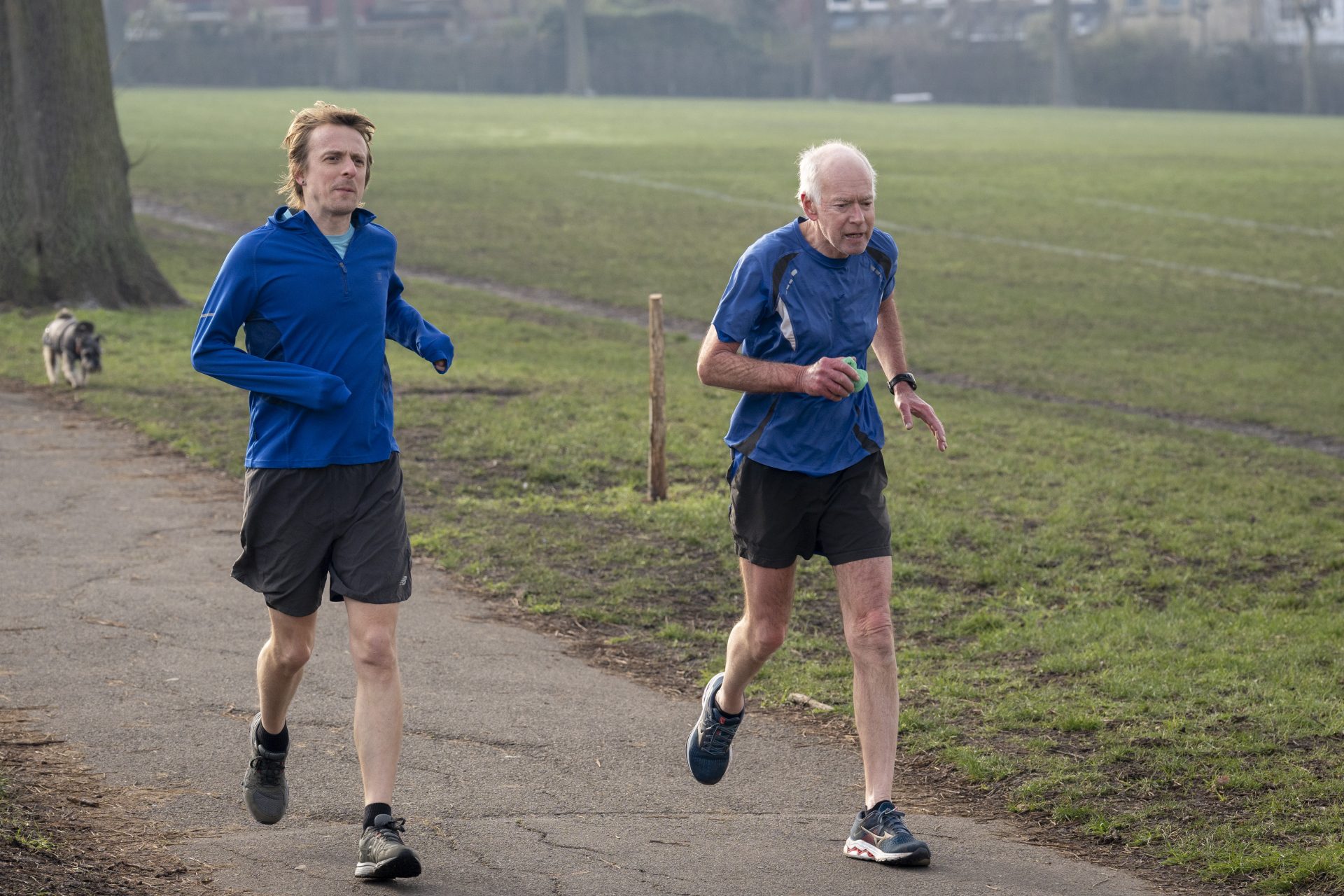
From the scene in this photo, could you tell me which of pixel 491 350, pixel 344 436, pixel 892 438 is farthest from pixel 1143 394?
pixel 344 436

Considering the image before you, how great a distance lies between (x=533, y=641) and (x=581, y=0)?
283ft

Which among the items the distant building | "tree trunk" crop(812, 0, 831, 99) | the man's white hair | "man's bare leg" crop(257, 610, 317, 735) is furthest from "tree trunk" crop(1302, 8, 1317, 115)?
"man's bare leg" crop(257, 610, 317, 735)

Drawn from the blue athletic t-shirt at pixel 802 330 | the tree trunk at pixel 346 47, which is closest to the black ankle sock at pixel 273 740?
the blue athletic t-shirt at pixel 802 330

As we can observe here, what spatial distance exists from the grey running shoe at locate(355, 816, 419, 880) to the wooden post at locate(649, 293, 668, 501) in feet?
18.3

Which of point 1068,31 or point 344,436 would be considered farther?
point 1068,31

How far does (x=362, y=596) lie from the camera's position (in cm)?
466

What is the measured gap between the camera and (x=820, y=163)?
4.98 meters

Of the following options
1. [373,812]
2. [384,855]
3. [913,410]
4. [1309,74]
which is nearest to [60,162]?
[913,410]

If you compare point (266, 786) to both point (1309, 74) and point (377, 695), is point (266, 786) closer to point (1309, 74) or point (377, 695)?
point (377, 695)

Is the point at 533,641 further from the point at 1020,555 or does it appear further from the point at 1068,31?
the point at 1068,31

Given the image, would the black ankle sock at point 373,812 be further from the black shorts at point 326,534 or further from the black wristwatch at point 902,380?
the black wristwatch at point 902,380

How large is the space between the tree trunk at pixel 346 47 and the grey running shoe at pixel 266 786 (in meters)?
84.6

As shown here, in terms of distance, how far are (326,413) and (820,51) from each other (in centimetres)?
9139

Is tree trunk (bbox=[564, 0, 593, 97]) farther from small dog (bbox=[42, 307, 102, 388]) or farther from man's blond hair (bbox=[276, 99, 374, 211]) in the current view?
man's blond hair (bbox=[276, 99, 374, 211])
